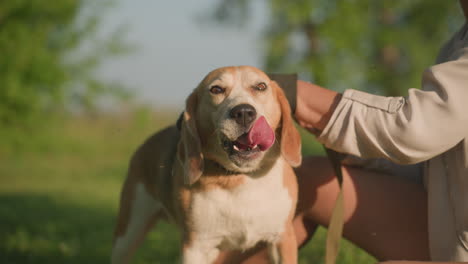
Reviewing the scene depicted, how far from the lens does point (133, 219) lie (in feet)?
11.3

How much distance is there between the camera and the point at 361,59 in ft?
57.7

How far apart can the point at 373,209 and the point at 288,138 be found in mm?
820

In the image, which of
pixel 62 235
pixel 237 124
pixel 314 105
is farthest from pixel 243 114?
pixel 62 235

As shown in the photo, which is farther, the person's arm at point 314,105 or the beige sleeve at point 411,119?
the person's arm at point 314,105

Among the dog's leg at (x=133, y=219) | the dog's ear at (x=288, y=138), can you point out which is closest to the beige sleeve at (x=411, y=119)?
the dog's ear at (x=288, y=138)

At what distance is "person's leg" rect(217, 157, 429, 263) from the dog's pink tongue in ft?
2.61

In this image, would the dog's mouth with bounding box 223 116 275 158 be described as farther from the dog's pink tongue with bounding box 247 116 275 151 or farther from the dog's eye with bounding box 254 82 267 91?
the dog's eye with bounding box 254 82 267 91

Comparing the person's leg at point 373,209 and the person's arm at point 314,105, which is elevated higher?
the person's arm at point 314,105

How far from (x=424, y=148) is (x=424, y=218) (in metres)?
0.79

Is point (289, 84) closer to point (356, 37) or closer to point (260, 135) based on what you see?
point (260, 135)

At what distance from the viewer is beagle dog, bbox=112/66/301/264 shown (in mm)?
2516

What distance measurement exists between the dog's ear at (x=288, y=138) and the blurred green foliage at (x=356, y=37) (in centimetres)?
1282

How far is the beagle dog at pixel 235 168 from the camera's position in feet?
8.25

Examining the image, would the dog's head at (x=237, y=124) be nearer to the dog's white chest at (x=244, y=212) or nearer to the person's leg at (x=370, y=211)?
the dog's white chest at (x=244, y=212)
